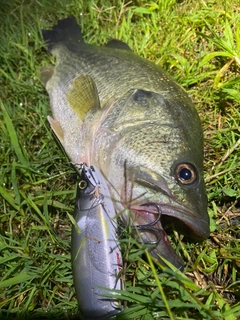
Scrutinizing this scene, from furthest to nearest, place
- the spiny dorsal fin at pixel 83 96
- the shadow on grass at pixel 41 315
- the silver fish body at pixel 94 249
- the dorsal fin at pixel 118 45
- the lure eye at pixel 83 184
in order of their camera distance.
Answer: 1. the dorsal fin at pixel 118 45
2. the spiny dorsal fin at pixel 83 96
3. the shadow on grass at pixel 41 315
4. the lure eye at pixel 83 184
5. the silver fish body at pixel 94 249

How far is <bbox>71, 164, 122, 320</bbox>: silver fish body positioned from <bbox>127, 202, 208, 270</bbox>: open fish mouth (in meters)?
0.17

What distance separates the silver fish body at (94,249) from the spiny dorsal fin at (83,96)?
1.93 ft

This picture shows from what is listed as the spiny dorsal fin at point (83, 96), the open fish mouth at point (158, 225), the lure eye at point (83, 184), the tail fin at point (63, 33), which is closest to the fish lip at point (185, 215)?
the open fish mouth at point (158, 225)

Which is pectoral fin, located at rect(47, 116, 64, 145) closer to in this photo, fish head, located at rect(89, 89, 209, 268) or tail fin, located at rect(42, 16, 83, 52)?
fish head, located at rect(89, 89, 209, 268)

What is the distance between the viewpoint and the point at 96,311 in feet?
7.02

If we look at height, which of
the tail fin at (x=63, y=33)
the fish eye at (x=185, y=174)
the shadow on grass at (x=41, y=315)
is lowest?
the shadow on grass at (x=41, y=315)

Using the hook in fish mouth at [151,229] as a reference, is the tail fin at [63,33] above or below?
above

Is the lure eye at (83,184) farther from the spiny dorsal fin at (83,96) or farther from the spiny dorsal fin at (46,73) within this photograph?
the spiny dorsal fin at (46,73)

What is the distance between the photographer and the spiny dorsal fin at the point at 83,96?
2744 millimetres

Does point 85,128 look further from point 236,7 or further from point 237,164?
point 236,7

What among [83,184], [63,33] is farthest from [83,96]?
[63,33]

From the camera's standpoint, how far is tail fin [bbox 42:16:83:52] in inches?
140

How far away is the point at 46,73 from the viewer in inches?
137

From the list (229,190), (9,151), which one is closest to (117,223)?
(229,190)
